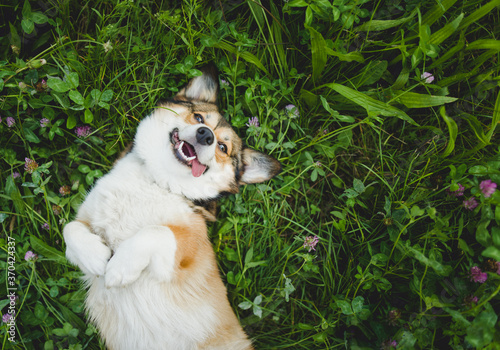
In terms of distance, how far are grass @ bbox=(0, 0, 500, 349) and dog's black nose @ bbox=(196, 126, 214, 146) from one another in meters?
0.83

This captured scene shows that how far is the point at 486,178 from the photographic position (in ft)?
10.0

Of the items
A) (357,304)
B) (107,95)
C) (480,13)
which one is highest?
(107,95)

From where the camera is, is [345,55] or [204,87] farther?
[204,87]

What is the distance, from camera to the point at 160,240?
2551mm

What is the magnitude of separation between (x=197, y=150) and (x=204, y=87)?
0.98 metres

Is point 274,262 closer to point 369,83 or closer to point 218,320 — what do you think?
point 218,320

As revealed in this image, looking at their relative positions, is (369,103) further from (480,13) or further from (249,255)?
(249,255)

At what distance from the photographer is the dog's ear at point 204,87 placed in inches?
136

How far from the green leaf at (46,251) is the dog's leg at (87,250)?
642mm

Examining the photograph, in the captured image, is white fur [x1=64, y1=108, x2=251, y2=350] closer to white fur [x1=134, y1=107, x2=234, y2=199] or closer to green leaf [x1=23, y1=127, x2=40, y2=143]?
white fur [x1=134, y1=107, x2=234, y2=199]

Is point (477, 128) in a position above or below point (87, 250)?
below

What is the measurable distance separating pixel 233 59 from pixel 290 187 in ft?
5.38

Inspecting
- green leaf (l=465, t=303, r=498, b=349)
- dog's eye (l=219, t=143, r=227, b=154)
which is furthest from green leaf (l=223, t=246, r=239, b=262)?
green leaf (l=465, t=303, r=498, b=349)

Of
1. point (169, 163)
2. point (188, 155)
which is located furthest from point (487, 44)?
point (169, 163)
